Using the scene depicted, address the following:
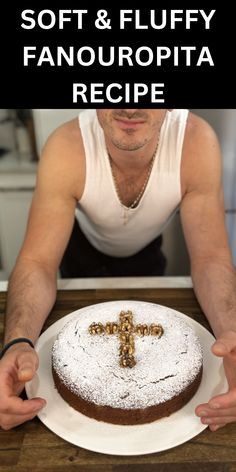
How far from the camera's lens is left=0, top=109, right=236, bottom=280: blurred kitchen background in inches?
72.0

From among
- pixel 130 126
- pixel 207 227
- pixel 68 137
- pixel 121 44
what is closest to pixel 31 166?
pixel 121 44

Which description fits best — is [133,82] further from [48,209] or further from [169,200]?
[48,209]

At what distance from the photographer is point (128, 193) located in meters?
1.22

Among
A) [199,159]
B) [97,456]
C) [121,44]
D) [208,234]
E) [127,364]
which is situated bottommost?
[97,456]

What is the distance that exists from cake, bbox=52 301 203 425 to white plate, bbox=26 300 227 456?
0.01 metres

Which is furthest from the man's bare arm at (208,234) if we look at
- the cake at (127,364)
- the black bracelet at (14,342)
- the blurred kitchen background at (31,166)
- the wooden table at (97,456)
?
the blurred kitchen background at (31,166)

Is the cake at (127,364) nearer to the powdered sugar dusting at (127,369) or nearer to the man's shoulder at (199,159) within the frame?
the powdered sugar dusting at (127,369)

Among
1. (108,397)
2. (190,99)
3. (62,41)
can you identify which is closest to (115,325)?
(108,397)

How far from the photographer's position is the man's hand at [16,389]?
0.69 meters

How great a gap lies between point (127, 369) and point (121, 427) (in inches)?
3.6

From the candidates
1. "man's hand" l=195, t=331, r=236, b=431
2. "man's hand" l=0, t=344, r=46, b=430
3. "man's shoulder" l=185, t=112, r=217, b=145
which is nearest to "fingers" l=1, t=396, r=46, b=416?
"man's hand" l=0, t=344, r=46, b=430

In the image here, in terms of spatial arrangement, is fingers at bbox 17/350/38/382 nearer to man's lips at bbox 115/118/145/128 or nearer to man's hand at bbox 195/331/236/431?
man's hand at bbox 195/331/236/431

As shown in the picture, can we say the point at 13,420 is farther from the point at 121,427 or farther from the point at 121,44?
the point at 121,44

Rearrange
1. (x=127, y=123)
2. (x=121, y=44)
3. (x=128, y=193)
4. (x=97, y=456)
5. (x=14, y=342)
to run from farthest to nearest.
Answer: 1. (x=121, y=44)
2. (x=128, y=193)
3. (x=127, y=123)
4. (x=14, y=342)
5. (x=97, y=456)
